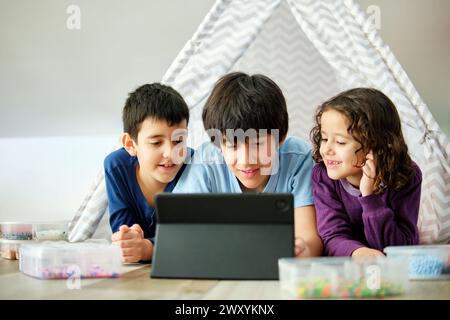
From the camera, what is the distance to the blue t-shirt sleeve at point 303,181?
125 cm

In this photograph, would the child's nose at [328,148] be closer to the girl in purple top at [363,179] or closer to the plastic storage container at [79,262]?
the girl in purple top at [363,179]

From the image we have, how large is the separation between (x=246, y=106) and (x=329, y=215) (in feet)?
0.84

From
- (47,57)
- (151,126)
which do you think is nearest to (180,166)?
(151,126)

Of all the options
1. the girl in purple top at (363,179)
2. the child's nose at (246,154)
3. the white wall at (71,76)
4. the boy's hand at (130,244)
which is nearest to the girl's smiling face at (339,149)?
the girl in purple top at (363,179)

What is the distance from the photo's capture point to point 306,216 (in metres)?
1.24

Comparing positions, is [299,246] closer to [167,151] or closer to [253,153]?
[253,153]

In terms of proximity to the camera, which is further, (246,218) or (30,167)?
(30,167)

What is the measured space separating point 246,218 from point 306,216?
0.32 metres

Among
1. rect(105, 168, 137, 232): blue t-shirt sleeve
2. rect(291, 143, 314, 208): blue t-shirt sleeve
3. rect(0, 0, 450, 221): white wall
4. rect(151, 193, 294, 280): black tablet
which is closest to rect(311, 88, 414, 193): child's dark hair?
rect(291, 143, 314, 208): blue t-shirt sleeve

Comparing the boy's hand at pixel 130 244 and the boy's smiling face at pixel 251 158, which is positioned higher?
the boy's smiling face at pixel 251 158

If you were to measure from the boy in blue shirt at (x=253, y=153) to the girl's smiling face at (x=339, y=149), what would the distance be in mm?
69

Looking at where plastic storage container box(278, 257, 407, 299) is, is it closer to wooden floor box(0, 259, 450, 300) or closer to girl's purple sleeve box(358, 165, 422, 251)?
wooden floor box(0, 259, 450, 300)

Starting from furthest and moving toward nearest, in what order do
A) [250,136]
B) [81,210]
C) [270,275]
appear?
[81,210] → [250,136] → [270,275]

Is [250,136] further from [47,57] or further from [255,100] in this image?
[47,57]
